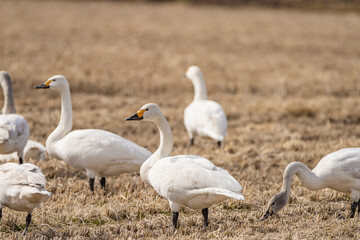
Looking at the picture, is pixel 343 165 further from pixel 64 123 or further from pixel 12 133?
pixel 12 133

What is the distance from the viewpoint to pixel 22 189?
4.71 metres

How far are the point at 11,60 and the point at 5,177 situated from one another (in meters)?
11.9

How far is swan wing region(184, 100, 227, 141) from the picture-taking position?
881cm

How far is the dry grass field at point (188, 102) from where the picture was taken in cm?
534

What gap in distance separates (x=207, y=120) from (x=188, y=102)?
372 cm

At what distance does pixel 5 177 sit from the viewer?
4.94m

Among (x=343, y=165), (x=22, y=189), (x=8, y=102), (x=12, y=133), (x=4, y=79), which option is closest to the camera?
(x=22, y=189)

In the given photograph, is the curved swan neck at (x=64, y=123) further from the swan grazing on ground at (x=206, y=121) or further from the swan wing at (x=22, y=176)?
the swan grazing on ground at (x=206, y=121)

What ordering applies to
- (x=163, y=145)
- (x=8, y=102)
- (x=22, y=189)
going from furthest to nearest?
1. (x=8, y=102)
2. (x=163, y=145)
3. (x=22, y=189)

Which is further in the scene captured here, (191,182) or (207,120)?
(207,120)

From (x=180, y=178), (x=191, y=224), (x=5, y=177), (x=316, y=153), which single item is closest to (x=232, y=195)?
(x=180, y=178)

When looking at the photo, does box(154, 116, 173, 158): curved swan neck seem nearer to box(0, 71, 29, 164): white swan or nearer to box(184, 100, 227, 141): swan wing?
box(0, 71, 29, 164): white swan

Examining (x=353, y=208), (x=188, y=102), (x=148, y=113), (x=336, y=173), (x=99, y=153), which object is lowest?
(x=188, y=102)

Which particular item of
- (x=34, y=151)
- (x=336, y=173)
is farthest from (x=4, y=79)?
(x=336, y=173)
